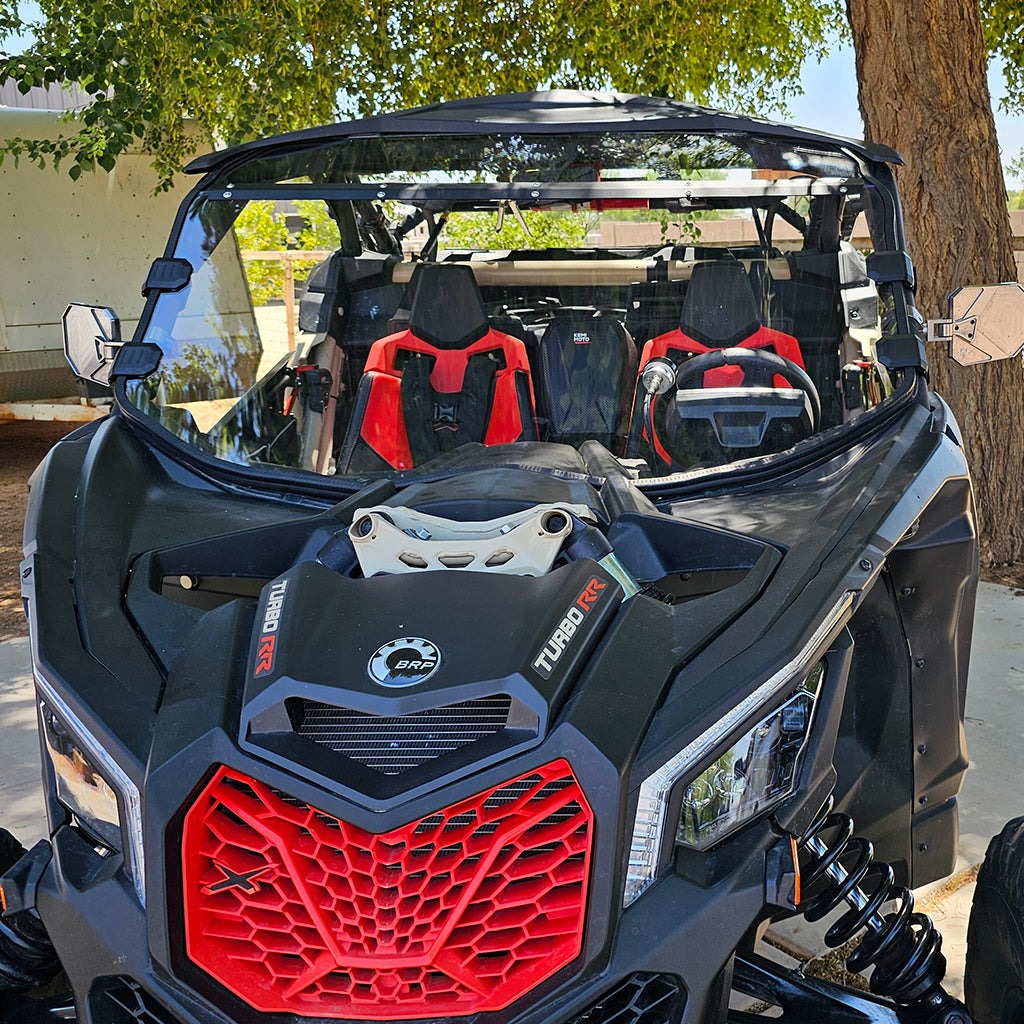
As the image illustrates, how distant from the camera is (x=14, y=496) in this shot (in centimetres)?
895

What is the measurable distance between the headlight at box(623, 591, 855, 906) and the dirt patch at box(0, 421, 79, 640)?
92.8 inches

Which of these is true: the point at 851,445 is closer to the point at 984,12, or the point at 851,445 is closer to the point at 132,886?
the point at 132,886

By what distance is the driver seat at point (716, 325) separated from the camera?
319cm

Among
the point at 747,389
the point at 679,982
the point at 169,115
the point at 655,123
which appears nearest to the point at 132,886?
the point at 679,982

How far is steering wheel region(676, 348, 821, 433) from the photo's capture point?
120 inches


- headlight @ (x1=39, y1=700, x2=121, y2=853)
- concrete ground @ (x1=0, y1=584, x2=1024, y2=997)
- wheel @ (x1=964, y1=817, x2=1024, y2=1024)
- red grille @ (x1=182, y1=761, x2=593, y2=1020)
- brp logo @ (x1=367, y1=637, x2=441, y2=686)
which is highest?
brp logo @ (x1=367, y1=637, x2=441, y2=686)

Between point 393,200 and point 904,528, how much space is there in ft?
5.52

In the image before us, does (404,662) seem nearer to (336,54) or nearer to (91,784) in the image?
(91,784)

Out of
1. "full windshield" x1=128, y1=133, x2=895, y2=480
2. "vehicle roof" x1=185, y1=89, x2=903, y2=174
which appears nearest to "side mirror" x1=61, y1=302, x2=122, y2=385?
"full windshield" x1=128, y1=133, x2=895, y2=480

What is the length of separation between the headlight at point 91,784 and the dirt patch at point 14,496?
61.9 inches

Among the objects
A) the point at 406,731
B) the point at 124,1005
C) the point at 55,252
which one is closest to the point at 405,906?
the point at 406,731

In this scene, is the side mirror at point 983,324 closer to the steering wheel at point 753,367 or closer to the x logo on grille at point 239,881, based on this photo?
the steering wheel at point 753,367

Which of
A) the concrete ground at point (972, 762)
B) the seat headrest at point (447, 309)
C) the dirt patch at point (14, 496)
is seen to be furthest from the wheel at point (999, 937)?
the dirt patch at point (14, 496)

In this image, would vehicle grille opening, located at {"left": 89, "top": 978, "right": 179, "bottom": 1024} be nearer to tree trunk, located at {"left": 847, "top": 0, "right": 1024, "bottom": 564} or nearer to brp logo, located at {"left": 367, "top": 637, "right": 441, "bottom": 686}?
brp logo, located at {"left": 367, "top": 637, "right": 441, "bottom": 686}
